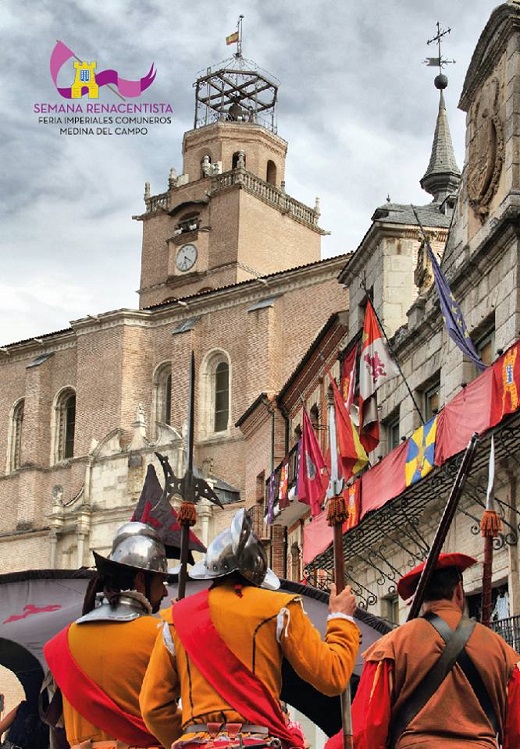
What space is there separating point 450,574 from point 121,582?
211 centimetres

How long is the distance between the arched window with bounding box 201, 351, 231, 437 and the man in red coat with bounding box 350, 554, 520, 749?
4186 cm

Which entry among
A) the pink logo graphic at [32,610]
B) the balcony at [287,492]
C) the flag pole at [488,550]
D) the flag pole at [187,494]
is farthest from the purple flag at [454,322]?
the balcony at [287,492]

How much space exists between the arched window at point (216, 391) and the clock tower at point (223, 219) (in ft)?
26.8

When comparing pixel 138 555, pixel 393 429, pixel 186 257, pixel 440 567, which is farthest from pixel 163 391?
pixel 440 567

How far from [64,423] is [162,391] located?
15.6ft

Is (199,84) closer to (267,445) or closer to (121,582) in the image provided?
(267,445)

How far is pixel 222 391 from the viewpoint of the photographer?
48750 mm

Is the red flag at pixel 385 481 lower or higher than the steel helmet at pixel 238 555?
higher

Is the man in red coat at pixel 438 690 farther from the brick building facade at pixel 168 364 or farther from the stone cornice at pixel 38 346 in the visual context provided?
the stone cornice at pixel 38 346

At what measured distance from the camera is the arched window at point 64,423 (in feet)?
174

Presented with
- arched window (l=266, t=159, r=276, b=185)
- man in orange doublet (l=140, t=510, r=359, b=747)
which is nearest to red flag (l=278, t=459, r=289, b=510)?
man in orange doublet (l=140, t=510, r=359, b=747)

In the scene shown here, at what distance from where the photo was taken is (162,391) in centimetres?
5122

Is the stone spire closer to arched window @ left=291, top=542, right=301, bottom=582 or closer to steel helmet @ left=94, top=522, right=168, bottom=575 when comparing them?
arched window @ left=291, top=542, right=301, bottom=582

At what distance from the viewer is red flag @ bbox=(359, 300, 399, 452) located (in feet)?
69.9
